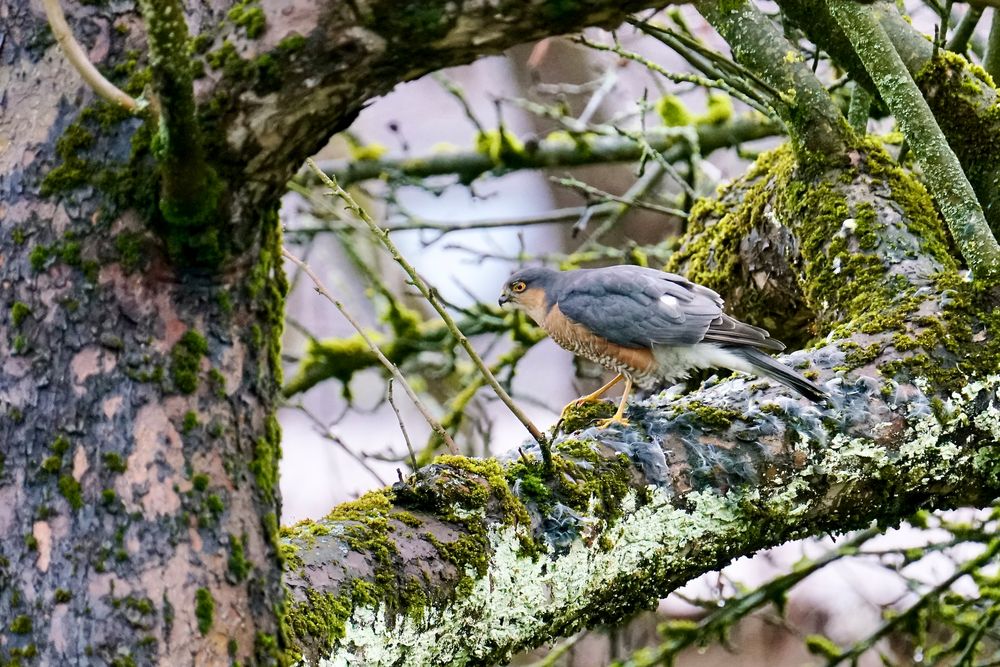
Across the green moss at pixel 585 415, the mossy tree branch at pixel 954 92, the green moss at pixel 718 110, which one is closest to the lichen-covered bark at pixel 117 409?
the green moss at pixel 585 415

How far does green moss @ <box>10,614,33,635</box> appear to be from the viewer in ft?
4.84

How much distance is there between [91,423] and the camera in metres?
1.57

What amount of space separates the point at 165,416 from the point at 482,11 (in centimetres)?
79

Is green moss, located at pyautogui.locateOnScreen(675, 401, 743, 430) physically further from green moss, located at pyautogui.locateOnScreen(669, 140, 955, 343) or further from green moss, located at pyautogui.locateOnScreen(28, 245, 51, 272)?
green moss, located at pyautogui.locateOnScreen(28, 245, 51, 272)

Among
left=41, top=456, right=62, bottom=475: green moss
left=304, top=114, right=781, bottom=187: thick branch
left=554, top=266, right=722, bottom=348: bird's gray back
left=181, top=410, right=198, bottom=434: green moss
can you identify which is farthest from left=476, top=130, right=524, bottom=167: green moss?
left=41, top=456, right=62, bottom=475: green moss

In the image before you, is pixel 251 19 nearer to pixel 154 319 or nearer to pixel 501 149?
pixel 154 319

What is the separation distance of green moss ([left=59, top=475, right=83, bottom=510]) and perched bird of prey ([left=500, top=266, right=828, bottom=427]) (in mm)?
2162

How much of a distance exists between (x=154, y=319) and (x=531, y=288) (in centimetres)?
307

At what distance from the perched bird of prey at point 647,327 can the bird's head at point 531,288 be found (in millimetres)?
105

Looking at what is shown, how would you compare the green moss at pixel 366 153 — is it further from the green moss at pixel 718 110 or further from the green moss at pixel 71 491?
the green moss at pixel 71 491

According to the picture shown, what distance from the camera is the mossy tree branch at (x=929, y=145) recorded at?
3.03 m

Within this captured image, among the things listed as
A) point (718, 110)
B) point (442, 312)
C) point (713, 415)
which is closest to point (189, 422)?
point (442, 312)

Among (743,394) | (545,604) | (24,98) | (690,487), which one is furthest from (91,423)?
(743,394)

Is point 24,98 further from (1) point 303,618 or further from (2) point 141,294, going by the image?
(1) point 303,618
